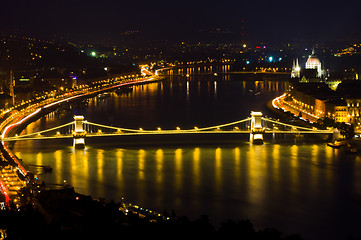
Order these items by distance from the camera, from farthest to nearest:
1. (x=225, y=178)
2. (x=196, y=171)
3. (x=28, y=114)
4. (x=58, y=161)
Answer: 1. (x=28, y=114)
2. (x=58, y=161)
3. (x=196, y=171)
4. (x=225, y=178)

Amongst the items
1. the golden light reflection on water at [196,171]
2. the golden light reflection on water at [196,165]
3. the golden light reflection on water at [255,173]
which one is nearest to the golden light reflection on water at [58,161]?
the golden light reflection on water at [196,171]

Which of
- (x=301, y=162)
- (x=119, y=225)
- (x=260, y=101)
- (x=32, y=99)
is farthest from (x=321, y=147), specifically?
(x=32, y=99)

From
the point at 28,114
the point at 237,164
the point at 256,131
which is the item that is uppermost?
the point at 28,114

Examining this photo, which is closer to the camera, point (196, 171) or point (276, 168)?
point (196, 171)

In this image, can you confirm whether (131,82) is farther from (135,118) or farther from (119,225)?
(119,225)

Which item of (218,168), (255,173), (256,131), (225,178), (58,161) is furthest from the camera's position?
(256,131)

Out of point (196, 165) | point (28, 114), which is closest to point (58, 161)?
point (196, 165)

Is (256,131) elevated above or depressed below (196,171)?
above

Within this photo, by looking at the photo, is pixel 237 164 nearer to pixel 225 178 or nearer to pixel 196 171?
pixel 196 171
